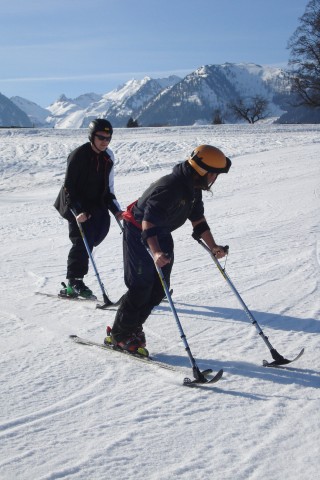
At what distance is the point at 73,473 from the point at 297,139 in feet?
69.0

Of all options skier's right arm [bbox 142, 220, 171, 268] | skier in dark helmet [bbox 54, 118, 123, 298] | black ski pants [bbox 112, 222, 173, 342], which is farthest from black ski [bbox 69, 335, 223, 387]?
skier in dark helmet [bbox 54, 118, 123, 298]

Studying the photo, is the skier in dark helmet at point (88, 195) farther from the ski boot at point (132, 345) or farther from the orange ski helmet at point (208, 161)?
the orange ski helmet at point (208, 161)

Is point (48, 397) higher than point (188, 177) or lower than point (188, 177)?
lower

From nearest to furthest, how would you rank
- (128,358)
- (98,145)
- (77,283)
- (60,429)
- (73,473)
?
(73,473), (60,429), (128,358), (98,145), (77,283)

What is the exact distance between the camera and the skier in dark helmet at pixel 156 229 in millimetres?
3889

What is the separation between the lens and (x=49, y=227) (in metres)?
10.9

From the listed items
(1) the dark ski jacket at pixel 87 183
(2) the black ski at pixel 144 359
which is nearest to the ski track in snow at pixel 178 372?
(2) the black ski at pixel 144 359

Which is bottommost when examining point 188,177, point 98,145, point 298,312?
point 298,312

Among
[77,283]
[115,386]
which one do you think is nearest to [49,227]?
[77,283]

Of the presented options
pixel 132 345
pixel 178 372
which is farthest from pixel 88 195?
pixel 178 372

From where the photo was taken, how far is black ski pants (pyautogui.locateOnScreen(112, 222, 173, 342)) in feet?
13.9

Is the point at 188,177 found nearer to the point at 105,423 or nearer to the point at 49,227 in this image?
the point at 105,423

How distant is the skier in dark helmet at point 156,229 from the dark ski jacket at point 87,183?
159 cm

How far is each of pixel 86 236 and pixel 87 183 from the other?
23.3 inches
